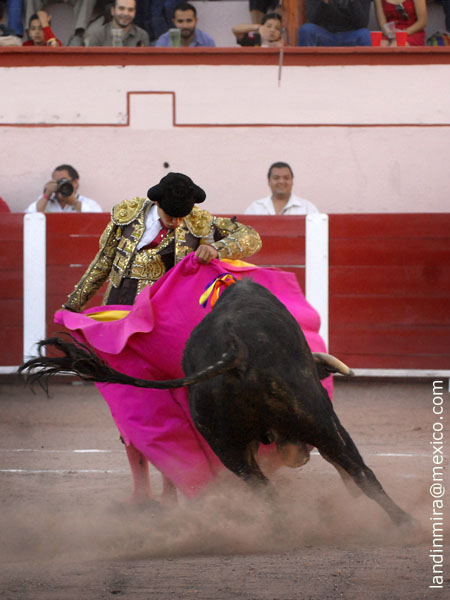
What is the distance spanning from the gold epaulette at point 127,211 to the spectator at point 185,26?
3676 mm

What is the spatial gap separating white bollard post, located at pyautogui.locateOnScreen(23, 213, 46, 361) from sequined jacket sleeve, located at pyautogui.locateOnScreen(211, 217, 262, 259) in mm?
2830

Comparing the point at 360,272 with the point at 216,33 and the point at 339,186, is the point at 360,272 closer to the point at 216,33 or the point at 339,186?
the point at 339,186

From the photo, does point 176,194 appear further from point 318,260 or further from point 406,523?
point 318,260

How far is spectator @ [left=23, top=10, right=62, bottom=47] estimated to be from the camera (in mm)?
6742

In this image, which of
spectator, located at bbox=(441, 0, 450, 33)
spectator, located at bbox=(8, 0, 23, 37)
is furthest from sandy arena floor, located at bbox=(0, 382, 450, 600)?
spectator, located at bbox=(8, 0, 23, 37)

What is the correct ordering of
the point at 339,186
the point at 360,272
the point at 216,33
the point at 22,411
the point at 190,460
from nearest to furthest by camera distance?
Result: the point at 190,460 → the point at 22,411 → the point at 360,272 → the point at 339,186 → the point at 216,33

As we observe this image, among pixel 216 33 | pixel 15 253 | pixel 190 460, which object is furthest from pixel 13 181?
pixel 190 460

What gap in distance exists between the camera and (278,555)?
2.38 m

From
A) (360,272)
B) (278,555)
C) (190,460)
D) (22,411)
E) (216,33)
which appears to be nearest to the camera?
(278,555)

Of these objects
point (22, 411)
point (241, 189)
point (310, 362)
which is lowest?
point (22, 411)

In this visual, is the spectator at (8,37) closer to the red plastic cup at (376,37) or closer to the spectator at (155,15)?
the spectator at (155,15)

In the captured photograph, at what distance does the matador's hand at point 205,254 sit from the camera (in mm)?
2938

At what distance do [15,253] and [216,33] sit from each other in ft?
7.97

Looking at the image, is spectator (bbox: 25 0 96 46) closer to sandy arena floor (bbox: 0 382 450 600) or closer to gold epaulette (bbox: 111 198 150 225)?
sandy arena floor (bbox: 0 382 450 600)
